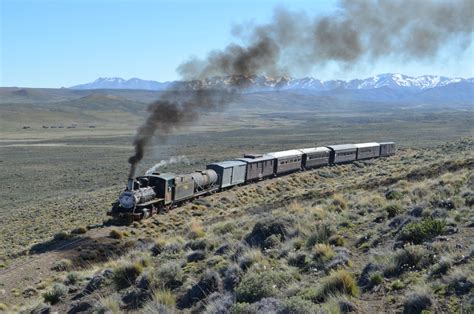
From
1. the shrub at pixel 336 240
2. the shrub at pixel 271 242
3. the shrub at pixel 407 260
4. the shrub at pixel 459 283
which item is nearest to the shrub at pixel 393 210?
the shrub at pixel 336 240

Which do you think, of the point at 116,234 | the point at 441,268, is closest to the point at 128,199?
the point at 116,234

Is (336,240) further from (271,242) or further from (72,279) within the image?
(72,279)

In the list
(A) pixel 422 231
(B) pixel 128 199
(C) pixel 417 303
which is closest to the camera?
(C) pixel 417 303

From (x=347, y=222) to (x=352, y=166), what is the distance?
4586 cm

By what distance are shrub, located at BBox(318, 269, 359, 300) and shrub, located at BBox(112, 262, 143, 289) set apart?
21.7ft

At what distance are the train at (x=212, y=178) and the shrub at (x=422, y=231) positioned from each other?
20482 mm

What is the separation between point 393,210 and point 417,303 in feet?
29.1

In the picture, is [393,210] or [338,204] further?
[338,204]

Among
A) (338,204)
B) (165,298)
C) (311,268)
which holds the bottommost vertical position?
(165,298)

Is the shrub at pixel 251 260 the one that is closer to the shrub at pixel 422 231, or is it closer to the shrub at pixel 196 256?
the shrub at pixel 196 256

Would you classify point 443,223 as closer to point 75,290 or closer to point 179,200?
point 75,290

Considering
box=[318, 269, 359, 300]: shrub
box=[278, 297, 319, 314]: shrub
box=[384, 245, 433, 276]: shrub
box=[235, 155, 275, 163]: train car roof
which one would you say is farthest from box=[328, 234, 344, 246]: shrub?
box=[235, 155, 275, 163]: train car roof

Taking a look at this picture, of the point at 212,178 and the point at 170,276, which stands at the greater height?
the point at 170,276

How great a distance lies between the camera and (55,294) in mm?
16328
